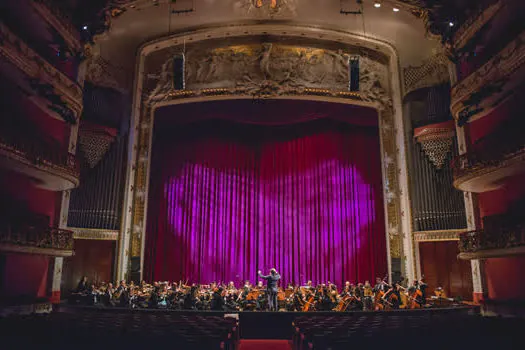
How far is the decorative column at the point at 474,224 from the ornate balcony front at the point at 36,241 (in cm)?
1065

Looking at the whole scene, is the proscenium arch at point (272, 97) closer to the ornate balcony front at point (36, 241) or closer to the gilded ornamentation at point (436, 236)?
the gilded ornamentation at point (436, 236)

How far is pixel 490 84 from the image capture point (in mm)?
9578

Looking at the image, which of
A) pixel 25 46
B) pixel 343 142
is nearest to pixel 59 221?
pixel 25 46

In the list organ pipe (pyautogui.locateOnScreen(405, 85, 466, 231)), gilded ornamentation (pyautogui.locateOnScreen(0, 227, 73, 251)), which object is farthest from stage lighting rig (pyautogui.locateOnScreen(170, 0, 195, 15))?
organ pipe (pyautogui.locateOnScreen(405, 85, 466, 231))

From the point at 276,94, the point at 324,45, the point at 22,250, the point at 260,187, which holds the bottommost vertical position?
the point at 22,250

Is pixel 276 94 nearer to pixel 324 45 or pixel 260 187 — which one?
pixel 324 45

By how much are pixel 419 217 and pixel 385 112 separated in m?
3.91

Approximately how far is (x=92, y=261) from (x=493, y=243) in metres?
11.8

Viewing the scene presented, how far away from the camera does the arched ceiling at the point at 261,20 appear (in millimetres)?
13148

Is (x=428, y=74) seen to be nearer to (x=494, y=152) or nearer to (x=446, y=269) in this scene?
(x=494, y=152)

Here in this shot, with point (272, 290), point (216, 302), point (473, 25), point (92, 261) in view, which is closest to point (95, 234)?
point (92, 261)

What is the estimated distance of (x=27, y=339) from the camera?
4.49 meters

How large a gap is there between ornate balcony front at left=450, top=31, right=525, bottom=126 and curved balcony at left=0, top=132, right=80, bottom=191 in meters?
10.5

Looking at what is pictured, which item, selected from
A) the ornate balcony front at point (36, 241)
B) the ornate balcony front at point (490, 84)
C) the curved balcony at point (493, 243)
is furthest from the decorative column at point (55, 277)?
the ornate balcony front at point (490, 84)
